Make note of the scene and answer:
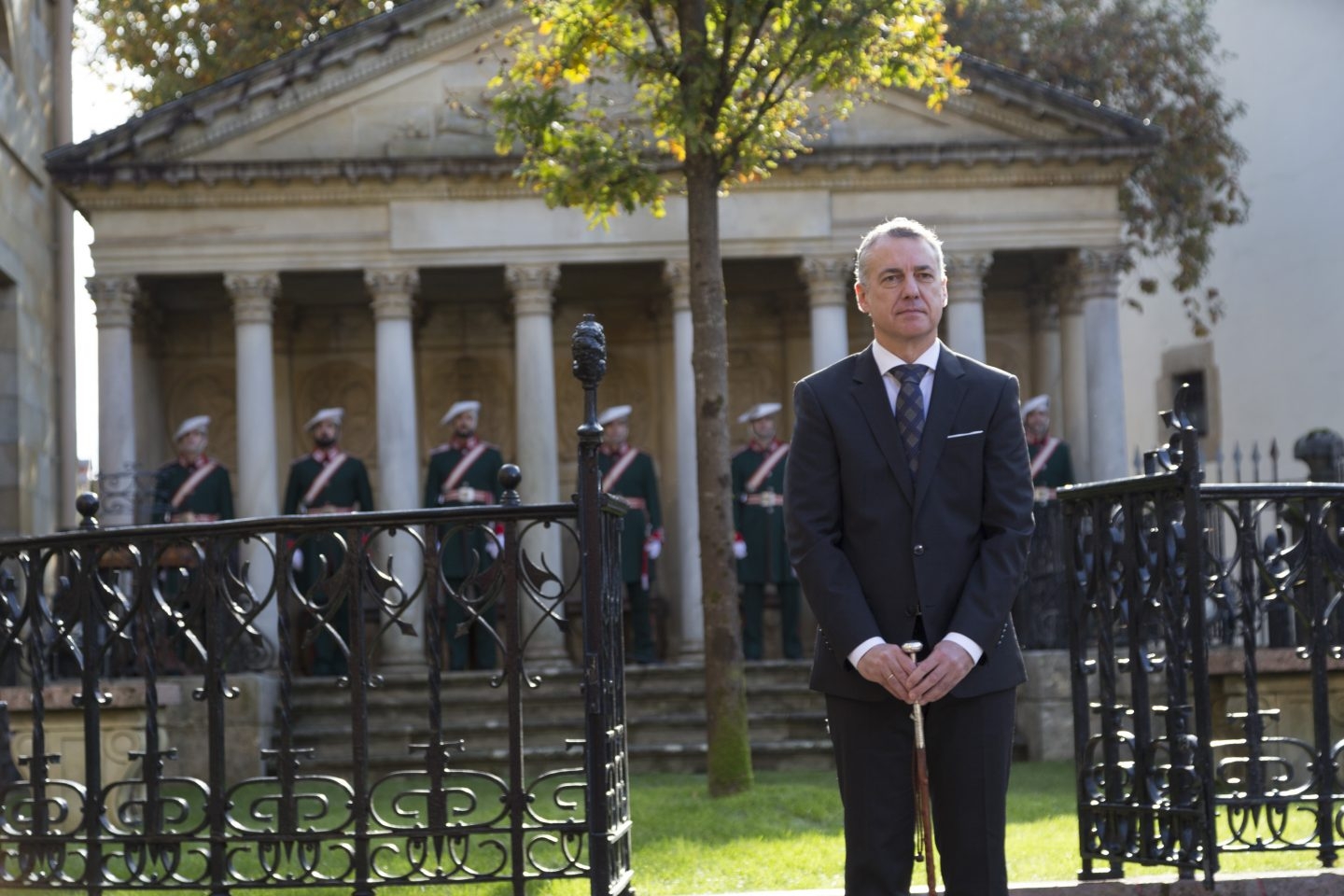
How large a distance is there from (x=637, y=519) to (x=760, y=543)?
1290mm

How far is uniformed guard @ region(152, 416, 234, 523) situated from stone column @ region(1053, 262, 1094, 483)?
362 inches

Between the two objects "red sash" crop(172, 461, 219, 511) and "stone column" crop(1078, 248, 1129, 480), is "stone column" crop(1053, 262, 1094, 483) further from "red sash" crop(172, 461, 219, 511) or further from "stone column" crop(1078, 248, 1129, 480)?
"red sash" crop(172, 461, 219, 511)

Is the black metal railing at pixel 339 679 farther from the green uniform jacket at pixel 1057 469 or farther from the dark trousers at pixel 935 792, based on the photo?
the green uniform jacket at pixel 1057 469

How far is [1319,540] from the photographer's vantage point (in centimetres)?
752

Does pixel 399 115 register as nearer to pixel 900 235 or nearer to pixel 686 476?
pixel 686 476

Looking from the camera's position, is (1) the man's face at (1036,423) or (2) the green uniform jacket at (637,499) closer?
(2) the green uniform jacket at (637,499)

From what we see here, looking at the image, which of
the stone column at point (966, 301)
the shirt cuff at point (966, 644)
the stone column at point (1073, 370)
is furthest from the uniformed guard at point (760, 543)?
the shirt cuff at point (966, 644)

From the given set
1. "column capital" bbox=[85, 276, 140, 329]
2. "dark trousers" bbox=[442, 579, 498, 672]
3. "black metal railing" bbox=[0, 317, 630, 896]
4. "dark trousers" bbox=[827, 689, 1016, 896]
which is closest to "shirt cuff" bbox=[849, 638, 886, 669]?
"dark trousers" bbox=[827, 689, 1016, 896]

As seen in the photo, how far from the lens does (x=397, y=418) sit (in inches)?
775

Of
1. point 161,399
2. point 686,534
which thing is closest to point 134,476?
point 161,399

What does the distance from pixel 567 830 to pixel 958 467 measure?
2526mm

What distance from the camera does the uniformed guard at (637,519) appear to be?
18719 mm

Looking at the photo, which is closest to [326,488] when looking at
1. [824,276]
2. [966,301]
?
[824,276]

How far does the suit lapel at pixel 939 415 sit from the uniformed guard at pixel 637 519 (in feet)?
43.8
